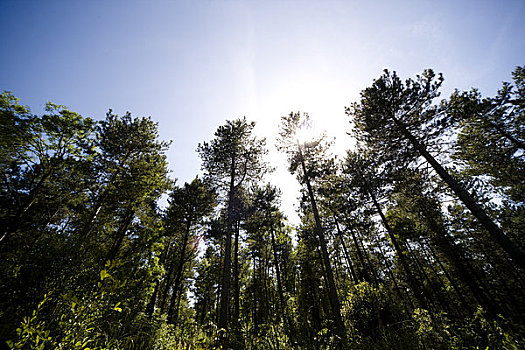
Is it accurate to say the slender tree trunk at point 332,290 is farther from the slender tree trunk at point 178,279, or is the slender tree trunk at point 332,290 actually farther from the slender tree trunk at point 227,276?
the slender tree trunk at point 178,279

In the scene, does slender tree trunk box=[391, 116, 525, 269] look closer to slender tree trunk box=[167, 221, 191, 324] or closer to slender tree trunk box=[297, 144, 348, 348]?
slender tree trunk box=[297, 144, 348, 348]

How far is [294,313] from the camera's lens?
620cm

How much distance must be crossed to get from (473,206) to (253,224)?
14.1m

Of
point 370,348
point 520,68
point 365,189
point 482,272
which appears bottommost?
point 370,348

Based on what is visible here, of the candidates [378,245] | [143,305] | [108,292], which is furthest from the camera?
[378,245]

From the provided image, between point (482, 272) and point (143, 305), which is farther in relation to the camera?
point (482, 272)

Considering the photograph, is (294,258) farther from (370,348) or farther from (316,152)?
(370,348)

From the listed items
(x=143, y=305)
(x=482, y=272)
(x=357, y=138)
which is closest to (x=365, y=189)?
(x=357, y=138)

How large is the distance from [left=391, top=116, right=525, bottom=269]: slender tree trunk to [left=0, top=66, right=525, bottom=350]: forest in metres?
0.06

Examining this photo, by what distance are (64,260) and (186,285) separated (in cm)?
2389

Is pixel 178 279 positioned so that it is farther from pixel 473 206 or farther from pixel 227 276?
pixel 473 206

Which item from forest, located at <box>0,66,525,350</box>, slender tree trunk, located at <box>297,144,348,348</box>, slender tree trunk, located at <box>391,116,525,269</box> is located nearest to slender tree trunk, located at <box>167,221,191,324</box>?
forest, located at <box>0,66,525,350</box>

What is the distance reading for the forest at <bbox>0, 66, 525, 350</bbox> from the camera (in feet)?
10.1

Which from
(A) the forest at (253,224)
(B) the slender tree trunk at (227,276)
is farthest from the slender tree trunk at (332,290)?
(B) the slender tree trunk at (227,276)
